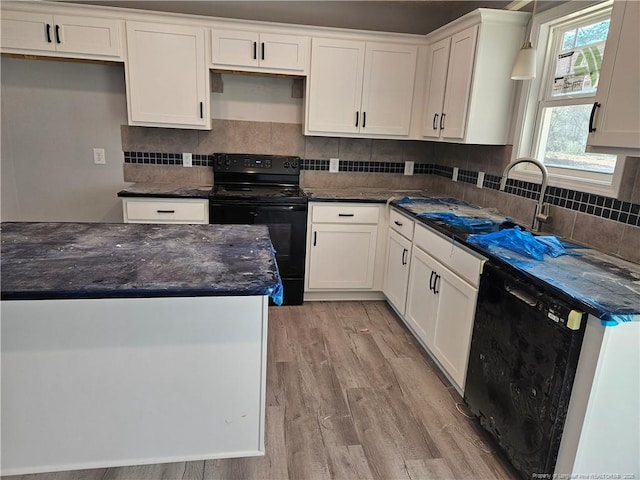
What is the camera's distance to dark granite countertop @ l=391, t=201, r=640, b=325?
1324 millimetres

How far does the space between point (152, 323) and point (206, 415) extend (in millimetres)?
427

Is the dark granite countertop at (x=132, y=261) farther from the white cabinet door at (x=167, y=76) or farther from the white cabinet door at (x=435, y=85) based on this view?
the white cabinet door at (x=435, y=85)

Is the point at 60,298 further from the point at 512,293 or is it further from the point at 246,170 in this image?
the point at 246,170

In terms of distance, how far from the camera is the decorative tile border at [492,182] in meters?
1.98

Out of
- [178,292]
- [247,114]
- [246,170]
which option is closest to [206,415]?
[178,292]

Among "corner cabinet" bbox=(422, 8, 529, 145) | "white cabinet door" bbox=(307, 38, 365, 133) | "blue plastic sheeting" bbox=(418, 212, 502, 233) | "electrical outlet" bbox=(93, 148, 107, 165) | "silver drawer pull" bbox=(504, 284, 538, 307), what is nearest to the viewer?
"silver drawer pull" bbox=(504, 284, 538, 307)

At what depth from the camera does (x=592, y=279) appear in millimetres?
1585

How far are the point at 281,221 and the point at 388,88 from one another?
4.55ft

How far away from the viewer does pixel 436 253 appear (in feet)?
7.98

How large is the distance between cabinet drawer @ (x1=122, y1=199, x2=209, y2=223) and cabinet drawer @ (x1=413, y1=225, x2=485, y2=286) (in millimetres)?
1594

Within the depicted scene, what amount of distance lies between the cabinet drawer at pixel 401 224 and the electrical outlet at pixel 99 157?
7.93 feet

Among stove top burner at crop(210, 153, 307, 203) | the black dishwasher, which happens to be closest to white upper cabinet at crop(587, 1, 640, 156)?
the black dishwasher

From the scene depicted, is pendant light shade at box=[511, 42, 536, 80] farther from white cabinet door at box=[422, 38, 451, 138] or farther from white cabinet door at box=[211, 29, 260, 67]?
white cabinet door at box=[211, 29, 260, 67]

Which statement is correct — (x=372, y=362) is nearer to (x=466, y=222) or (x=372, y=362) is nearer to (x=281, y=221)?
(x=466, y=222)
